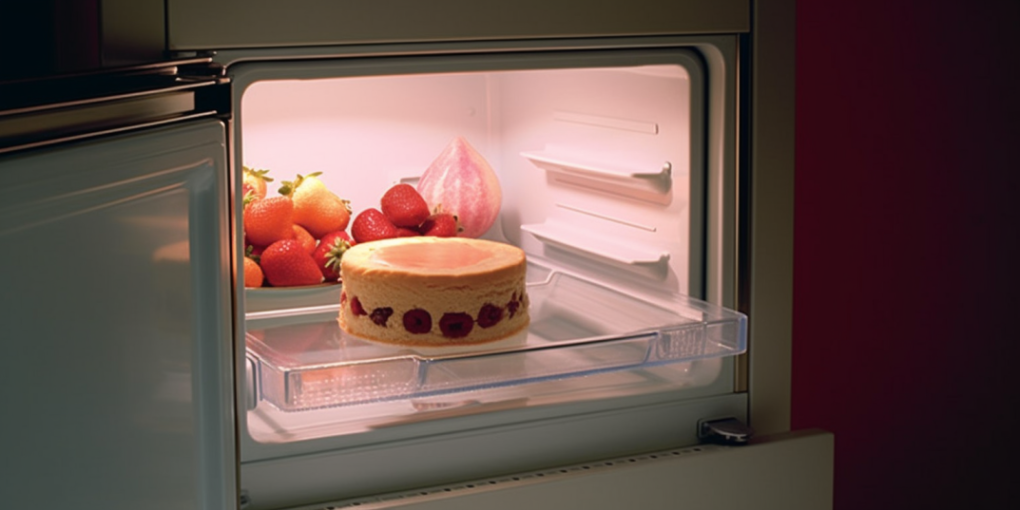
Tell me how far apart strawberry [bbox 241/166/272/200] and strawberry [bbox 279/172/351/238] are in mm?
26

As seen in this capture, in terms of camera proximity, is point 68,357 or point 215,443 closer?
point 68,357

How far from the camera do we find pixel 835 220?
1.59 m

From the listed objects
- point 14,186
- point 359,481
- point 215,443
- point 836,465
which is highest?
point 14,186

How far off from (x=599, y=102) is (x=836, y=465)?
0.63 m

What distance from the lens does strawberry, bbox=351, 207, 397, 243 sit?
5.38 ft

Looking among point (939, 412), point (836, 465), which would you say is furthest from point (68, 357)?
point (939, 412)

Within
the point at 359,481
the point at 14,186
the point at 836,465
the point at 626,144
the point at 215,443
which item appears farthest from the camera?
the point at 836,465

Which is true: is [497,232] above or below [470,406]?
above

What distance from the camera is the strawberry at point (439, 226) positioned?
1.67 meters

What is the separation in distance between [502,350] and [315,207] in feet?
1.54

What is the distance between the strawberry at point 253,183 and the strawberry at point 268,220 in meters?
0.03

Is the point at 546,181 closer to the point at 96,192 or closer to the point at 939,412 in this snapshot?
the point at 939,412

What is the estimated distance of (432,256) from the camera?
1459 millimetres

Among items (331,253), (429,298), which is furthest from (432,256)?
(331,253)
